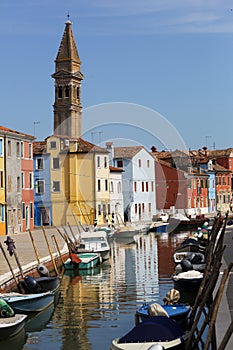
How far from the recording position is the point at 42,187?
5362cm

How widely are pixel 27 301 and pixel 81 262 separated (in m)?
10.6

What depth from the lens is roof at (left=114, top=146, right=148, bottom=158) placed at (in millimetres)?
63094

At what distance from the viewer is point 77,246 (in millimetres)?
32469

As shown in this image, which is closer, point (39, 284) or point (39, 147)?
point (39, 284)

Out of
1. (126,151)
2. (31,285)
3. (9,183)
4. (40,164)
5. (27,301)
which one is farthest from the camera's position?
(126,151)

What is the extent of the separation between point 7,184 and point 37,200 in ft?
35.0

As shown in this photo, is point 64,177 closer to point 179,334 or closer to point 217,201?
point 217,201

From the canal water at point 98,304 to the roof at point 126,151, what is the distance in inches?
1181

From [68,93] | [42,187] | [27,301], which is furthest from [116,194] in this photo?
[27,301]

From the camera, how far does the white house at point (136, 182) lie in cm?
6269

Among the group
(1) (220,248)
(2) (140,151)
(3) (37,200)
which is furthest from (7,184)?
(1) (220,248)

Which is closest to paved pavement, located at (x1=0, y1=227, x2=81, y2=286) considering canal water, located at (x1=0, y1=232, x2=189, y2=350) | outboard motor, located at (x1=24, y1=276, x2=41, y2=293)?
canal water, located at (x1=0, y1=232, x2=189, y2=350)

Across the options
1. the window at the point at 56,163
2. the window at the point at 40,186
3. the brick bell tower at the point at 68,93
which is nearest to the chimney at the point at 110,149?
the window at the point at 56,163

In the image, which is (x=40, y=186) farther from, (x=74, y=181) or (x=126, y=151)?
(x=126, y=151)
